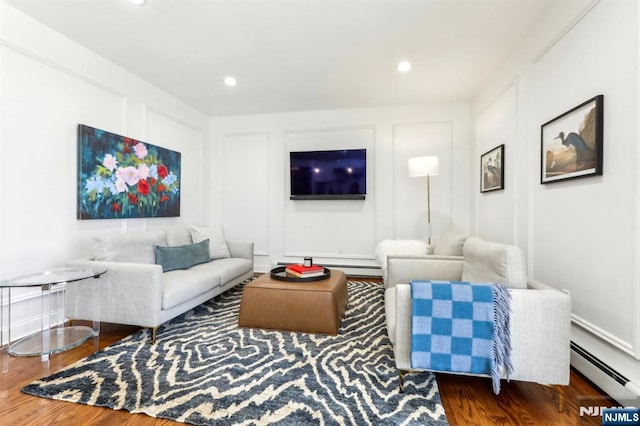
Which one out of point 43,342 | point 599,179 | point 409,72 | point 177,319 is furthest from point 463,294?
point 43,342

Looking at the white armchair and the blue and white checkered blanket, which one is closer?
the blue and white checkered blanket

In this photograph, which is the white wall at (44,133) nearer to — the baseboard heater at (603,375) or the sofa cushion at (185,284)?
the sofa cushion at (185,284)

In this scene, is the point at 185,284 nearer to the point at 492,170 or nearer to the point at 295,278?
the point at 295,278

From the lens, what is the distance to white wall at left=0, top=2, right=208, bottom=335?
7.47ft

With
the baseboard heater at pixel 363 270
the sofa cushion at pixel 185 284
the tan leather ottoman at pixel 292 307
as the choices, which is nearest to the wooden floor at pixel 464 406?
the sofa cushion at pixel 185 284

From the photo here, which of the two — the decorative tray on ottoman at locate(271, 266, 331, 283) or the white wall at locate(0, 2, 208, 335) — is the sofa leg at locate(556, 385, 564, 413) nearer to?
the decorative tray on ottoman at locate(271, 266, 331, 283)

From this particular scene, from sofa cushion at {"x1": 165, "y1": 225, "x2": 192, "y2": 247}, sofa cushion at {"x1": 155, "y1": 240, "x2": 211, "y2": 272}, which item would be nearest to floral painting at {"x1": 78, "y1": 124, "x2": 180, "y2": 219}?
sofa cushion at {"x1": 165, "y1": 225, "x2": 192, "y2": 247}

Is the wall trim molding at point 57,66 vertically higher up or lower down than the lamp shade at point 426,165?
higher up

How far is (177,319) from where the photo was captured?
275 centimetres

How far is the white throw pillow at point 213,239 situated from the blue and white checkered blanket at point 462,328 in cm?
276

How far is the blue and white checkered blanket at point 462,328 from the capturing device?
1492 mm

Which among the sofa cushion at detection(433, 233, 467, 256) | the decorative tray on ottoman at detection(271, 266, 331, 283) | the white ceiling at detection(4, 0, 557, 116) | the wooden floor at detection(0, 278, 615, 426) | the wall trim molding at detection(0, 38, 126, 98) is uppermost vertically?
the white ceiling at detection(4, 0, 557, 116)

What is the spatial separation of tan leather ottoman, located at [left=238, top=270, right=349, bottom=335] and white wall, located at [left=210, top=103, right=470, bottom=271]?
2093mm

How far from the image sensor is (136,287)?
7.47 ft
